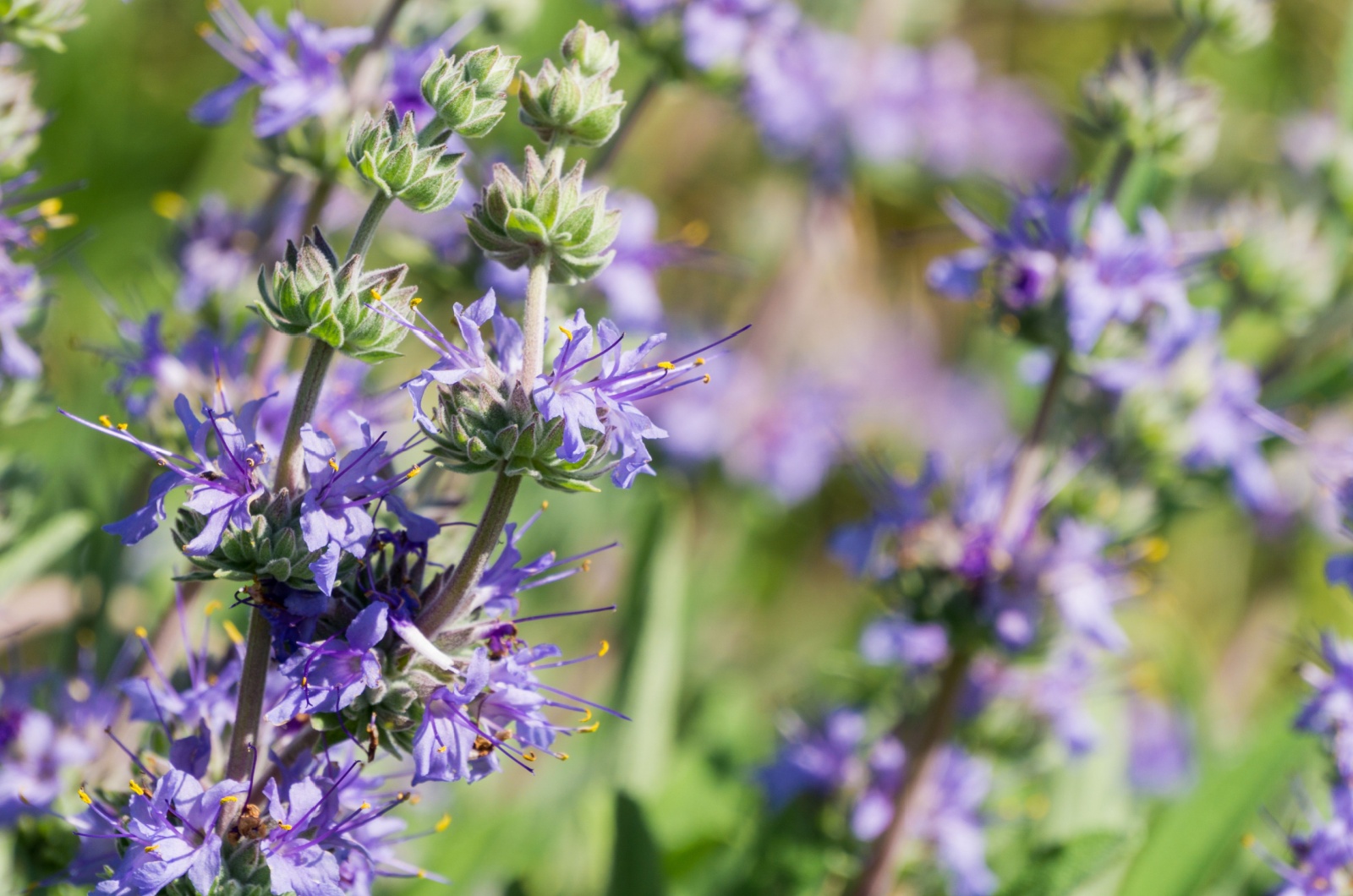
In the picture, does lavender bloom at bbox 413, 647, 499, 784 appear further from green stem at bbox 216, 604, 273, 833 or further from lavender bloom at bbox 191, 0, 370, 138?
lavender bloom at bbox 191, 0, 370, 138

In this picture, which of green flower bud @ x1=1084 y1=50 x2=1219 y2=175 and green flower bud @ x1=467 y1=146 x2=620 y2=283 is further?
green flower bud @ x1=1084 y1=50 x2=1219 y2=175

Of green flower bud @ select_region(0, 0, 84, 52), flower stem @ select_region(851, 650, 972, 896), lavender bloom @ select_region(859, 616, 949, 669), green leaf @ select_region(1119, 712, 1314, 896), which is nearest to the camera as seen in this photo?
green flower bud @ select_region(0, 0, 84, 52)

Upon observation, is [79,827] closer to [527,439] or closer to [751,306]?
[527,439]

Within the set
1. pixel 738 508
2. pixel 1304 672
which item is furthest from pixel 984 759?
pixel 738 508

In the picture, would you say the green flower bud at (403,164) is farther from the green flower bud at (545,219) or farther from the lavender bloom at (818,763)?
the lavender bloom at (818,763)

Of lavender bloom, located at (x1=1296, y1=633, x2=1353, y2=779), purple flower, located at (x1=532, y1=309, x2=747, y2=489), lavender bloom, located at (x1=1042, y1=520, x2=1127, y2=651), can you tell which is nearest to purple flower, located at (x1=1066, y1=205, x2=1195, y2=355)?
lavender bloom, located at (x1=1042, y1=520, x2=1127, y2=651)

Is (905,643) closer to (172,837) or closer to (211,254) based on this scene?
Result: (172,837)

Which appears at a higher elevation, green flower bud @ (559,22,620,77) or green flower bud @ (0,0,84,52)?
green flower bud @ (559,22,620,77)
